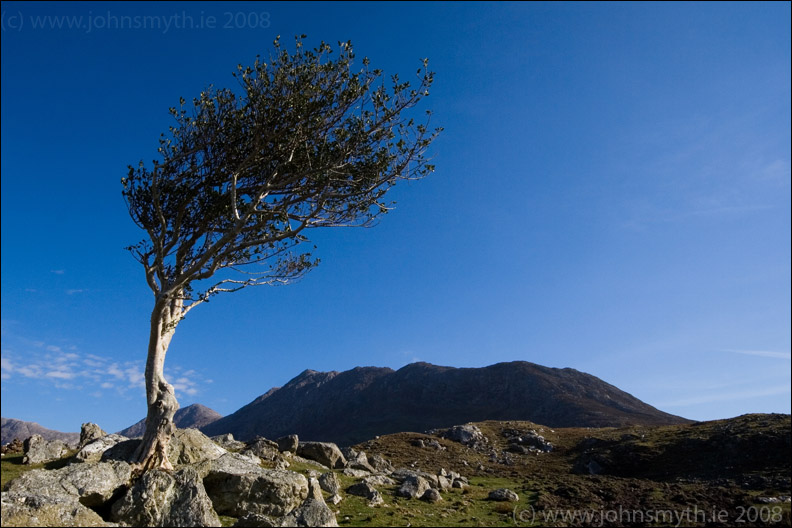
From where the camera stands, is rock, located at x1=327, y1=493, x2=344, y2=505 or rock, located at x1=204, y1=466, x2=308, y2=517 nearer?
rock, located at x1=204, y1=466, x2=308, y2=517

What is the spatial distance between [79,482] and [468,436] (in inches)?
2013

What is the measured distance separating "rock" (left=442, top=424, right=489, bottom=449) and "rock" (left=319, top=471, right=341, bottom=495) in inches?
1498

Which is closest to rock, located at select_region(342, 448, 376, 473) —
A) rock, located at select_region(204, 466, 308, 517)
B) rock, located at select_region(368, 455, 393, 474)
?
rock, located at select_region(368, 455, 393, 474)

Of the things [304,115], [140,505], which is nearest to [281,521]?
[140,505]

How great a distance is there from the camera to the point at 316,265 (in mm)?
31156

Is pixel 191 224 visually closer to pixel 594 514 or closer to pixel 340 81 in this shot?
pixel 340 81

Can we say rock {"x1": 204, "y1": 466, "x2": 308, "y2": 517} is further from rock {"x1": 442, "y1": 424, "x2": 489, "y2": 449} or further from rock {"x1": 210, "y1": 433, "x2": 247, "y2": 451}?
rock {"x1": 442, "y1": 424, "x2": 489, "y2": 449}

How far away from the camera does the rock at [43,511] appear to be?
14391 mm

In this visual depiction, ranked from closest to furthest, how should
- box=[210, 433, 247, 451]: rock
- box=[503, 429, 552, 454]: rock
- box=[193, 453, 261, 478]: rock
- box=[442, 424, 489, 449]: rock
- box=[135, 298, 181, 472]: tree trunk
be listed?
box=[193, 453, 261, 478]: rock < box=[135, 298, 181, 472]: tree trunk < box=[210, 433, 247, 451]: rock < box=[503, 429, 552, 454]: rock < box=[442, 424, 489, 449]: rock

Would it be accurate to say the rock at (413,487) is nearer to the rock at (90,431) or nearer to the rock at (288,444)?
the rock at (288,444)

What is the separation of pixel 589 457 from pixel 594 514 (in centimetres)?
3055

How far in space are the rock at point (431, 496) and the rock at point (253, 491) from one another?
8.54 metres

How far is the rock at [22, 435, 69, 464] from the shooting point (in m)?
23.5

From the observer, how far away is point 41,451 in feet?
80.4
